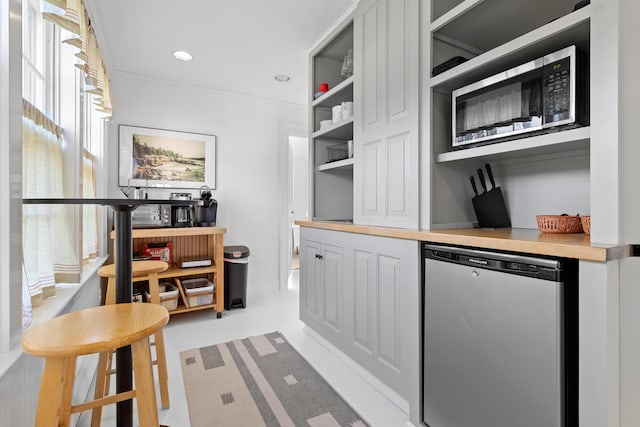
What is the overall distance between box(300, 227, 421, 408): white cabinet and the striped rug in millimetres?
293

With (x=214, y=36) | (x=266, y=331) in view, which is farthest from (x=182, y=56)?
(x=266, y=331)

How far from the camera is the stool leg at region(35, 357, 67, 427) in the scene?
86 centimetres

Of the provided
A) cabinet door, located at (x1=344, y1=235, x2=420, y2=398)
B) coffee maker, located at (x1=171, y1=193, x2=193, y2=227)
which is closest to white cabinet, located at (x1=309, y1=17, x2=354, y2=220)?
cabinet door, located at (x1=344, y1=235, x2=420, y2=398)

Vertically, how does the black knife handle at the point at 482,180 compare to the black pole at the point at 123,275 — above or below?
above

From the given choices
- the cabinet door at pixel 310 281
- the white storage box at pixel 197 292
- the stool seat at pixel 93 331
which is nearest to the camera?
the stool seat at pixel 93 331

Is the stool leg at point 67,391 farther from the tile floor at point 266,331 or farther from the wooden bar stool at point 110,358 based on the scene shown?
the tile floor at point 266,331

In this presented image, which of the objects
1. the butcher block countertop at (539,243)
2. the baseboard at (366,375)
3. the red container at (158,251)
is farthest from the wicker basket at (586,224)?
the red container at (158,251)

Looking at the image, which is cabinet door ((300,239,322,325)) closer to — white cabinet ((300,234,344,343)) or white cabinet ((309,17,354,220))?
white cabinet ((300,234,344,343))

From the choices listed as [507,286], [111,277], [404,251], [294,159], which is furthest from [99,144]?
[294,159]

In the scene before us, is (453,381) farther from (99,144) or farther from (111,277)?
(99,144)

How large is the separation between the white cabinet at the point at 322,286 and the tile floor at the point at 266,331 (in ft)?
0.57

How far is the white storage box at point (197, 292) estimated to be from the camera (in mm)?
3055

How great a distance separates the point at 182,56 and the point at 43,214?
80.5 inches

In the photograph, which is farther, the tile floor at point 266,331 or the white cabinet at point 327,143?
the white cabinet at point 327,143
